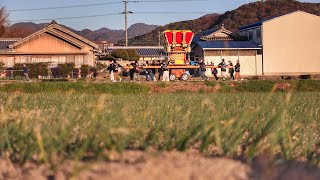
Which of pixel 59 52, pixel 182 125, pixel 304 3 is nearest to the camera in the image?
pixel 182 125

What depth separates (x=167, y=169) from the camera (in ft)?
9.91

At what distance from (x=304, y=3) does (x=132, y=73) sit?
319 ft

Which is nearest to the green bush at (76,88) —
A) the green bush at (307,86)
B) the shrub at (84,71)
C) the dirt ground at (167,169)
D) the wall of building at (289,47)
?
the green bush at (307,86)

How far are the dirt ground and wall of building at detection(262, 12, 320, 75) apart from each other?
1670 inches

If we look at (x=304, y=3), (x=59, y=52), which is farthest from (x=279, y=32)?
(x=304, y=3)

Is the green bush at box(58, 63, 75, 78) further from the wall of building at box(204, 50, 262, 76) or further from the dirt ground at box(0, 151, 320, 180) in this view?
the dirt ground at box(0, 151, 320, 180)

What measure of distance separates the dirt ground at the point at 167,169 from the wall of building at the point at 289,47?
42.4 metres

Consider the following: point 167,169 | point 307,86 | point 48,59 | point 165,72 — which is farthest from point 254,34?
point 167,169

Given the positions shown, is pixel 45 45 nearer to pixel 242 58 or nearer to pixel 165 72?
pixel 165 72

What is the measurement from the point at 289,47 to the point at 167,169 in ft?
143

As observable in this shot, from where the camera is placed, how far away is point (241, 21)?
11056 cm

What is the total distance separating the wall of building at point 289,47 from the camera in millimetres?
45000

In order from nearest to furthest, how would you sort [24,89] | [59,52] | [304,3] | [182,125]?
[182,125], [24,89], [59,52], [304,3]

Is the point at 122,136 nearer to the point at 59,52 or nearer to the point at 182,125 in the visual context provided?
the point at 182,125
